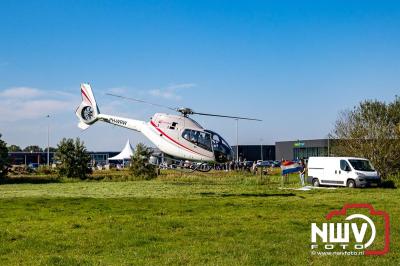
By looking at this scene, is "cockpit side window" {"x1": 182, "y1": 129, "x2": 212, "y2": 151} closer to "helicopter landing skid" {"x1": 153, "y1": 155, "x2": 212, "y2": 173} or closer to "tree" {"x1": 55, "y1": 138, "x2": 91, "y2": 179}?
"helicopter landing skid" {"x1": 153, "y1": 155, "x2": 212, "y2": 173}

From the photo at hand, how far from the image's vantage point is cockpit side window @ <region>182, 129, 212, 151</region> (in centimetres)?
3082

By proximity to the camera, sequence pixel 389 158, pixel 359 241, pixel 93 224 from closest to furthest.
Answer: pixel 359 241
pixel 93 224
pixel 389 158

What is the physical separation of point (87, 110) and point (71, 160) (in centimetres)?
1084

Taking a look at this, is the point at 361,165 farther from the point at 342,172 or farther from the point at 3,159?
the point at 3,159

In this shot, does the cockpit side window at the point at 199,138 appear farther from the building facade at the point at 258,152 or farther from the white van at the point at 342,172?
the building facade at the point at 258,152

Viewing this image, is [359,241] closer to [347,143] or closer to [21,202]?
[21,202]

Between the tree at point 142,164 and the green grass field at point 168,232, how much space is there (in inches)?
1068

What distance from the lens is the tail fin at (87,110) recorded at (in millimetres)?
41094

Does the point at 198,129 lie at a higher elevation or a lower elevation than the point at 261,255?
higher

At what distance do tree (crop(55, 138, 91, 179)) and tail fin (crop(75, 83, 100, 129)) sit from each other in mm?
9639

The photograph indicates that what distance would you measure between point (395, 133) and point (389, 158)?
6.48 ft

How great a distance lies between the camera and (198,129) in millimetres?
31297

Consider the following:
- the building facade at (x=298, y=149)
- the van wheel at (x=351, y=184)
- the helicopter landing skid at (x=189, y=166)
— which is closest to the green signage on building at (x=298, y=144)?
the building facade at (x=298, y=149)

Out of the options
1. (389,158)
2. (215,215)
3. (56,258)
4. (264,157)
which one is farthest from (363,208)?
(264,157)
